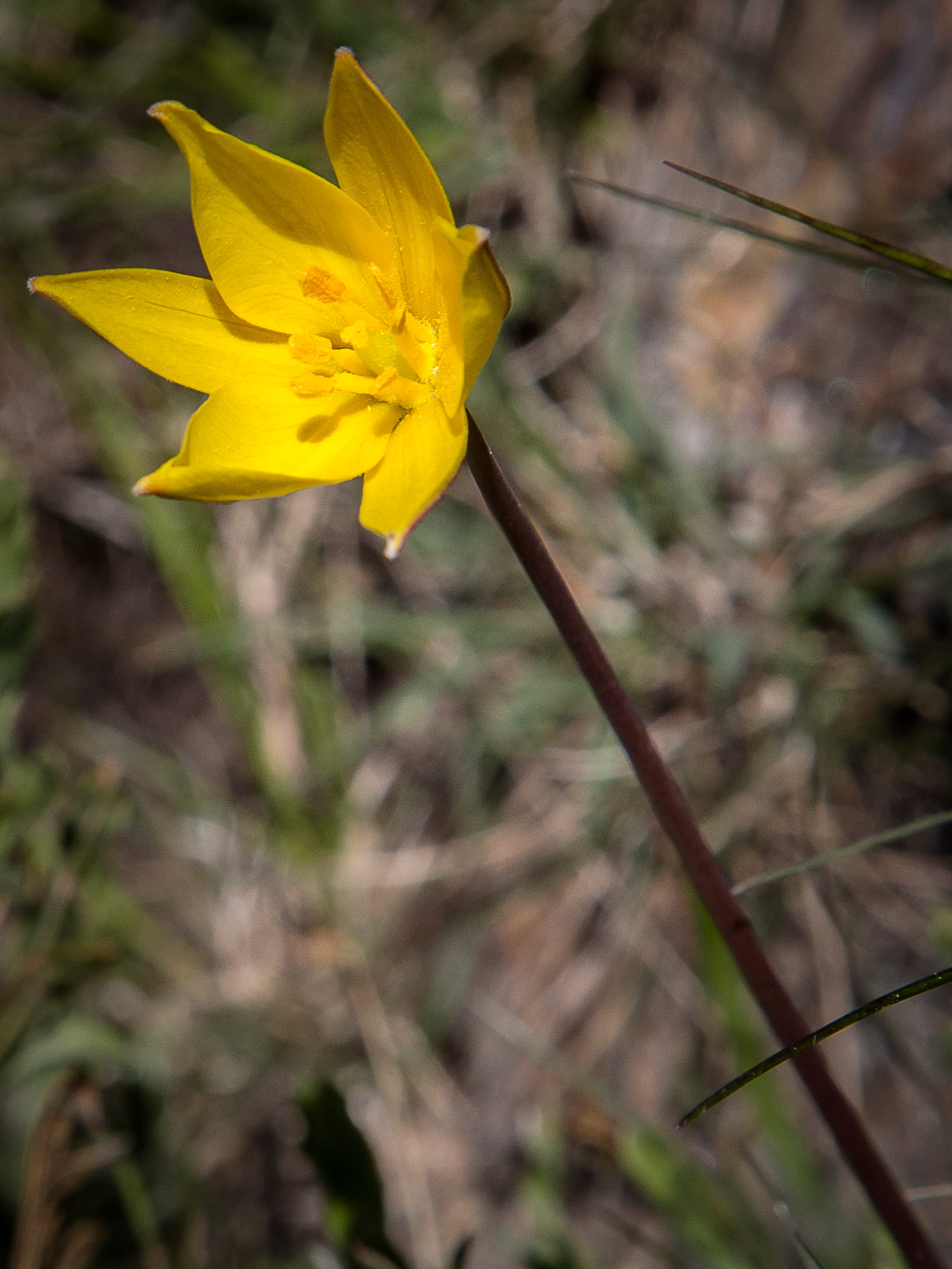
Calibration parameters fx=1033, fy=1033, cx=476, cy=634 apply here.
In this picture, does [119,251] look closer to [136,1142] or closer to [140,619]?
[140,619]

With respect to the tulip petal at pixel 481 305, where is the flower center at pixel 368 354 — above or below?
below

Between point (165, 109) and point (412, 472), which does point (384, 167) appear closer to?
point (165, 109)

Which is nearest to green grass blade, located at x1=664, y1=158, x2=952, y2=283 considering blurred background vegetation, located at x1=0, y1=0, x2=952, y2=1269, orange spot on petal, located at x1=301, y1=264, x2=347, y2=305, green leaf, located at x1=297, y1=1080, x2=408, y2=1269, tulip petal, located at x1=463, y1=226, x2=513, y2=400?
tulip petal, located at x1=463, y1=226, x2=513, y2=400

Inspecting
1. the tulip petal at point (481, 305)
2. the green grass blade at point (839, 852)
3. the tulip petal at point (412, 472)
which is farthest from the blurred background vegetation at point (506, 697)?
the tulip petal at point (481, 305)

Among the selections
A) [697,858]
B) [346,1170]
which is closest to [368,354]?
[697,858]

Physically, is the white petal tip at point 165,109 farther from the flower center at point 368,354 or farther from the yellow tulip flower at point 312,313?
the flower center at point 368,354

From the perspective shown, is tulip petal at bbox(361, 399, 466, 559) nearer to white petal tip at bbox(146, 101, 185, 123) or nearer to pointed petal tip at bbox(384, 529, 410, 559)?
pointed petal tip at bbox(384, 529, 410, 559)
